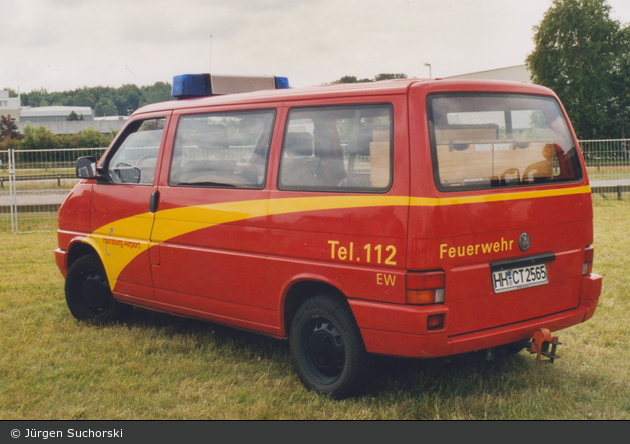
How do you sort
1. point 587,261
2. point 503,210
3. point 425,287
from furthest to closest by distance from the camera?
point 587,261 → point 503,210 → point 425,287

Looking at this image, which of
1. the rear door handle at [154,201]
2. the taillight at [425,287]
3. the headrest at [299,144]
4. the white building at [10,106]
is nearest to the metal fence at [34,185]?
the rear door handle at [154,201]

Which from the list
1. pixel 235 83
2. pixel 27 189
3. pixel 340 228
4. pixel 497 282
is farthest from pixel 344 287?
pixel 27 189

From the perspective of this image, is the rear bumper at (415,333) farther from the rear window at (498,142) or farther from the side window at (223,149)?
the side window at (223,149)

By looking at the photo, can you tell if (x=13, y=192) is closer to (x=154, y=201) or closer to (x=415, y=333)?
(x=154, y=201)

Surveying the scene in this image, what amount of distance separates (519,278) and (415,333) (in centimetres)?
82

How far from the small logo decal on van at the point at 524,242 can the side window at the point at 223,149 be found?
5.64 feet

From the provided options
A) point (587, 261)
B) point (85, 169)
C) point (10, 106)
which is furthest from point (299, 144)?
point (10, 106)

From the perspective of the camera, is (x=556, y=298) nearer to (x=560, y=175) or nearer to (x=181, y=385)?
(x=560, y=175)

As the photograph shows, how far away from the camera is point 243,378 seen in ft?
14.9

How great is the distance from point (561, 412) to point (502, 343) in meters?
0.55

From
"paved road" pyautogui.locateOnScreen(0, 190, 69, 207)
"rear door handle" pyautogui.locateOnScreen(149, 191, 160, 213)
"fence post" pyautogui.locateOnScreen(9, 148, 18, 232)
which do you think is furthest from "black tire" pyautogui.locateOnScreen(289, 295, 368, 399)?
"paved road" pyautogui.locateOnScreen(0, 190, 69, 207)

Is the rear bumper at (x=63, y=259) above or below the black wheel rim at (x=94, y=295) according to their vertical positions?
above

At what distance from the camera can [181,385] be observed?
4.40m

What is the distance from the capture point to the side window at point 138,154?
5344mm
